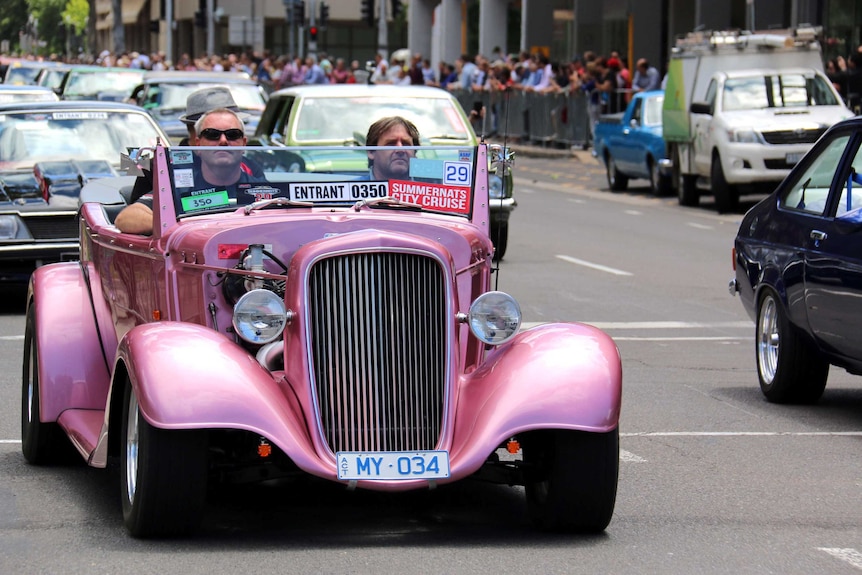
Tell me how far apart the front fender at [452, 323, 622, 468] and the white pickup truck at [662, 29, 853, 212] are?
17.5m

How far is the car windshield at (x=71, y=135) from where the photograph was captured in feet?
47.5

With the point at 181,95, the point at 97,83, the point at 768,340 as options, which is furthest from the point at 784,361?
the point at 97,83

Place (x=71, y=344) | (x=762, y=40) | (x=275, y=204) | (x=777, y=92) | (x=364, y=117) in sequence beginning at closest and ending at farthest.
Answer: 1. (x=275, y=204)
2. (x=71, y=344)
3. (x=364, y=117)
4. (x=777, y=92)
5. (x=762, y=40)

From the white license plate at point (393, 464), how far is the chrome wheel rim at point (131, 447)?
30.8 inches

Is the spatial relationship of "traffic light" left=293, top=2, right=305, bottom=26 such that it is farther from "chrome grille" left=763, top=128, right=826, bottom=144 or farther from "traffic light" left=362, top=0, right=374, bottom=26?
"chrome grille" left=763, top=128, right=826, bottom=144

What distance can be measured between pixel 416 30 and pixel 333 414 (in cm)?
6350

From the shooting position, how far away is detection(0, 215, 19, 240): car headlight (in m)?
13.2

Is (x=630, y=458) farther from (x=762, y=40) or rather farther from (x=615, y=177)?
(x=615, y=177)

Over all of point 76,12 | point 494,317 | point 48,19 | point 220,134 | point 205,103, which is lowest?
point 494,317

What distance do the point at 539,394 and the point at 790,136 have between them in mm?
18226

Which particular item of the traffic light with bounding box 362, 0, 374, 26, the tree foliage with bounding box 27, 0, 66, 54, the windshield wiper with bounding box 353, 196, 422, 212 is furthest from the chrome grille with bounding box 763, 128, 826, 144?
the tree foliage with bounding box 27, 0, 66, 54

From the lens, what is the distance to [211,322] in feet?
22.1

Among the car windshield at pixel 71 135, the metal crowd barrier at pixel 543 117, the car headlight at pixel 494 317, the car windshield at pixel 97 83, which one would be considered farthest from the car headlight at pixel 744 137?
the car headlight at pixel 494 317

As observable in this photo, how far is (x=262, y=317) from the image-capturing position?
237 inches
